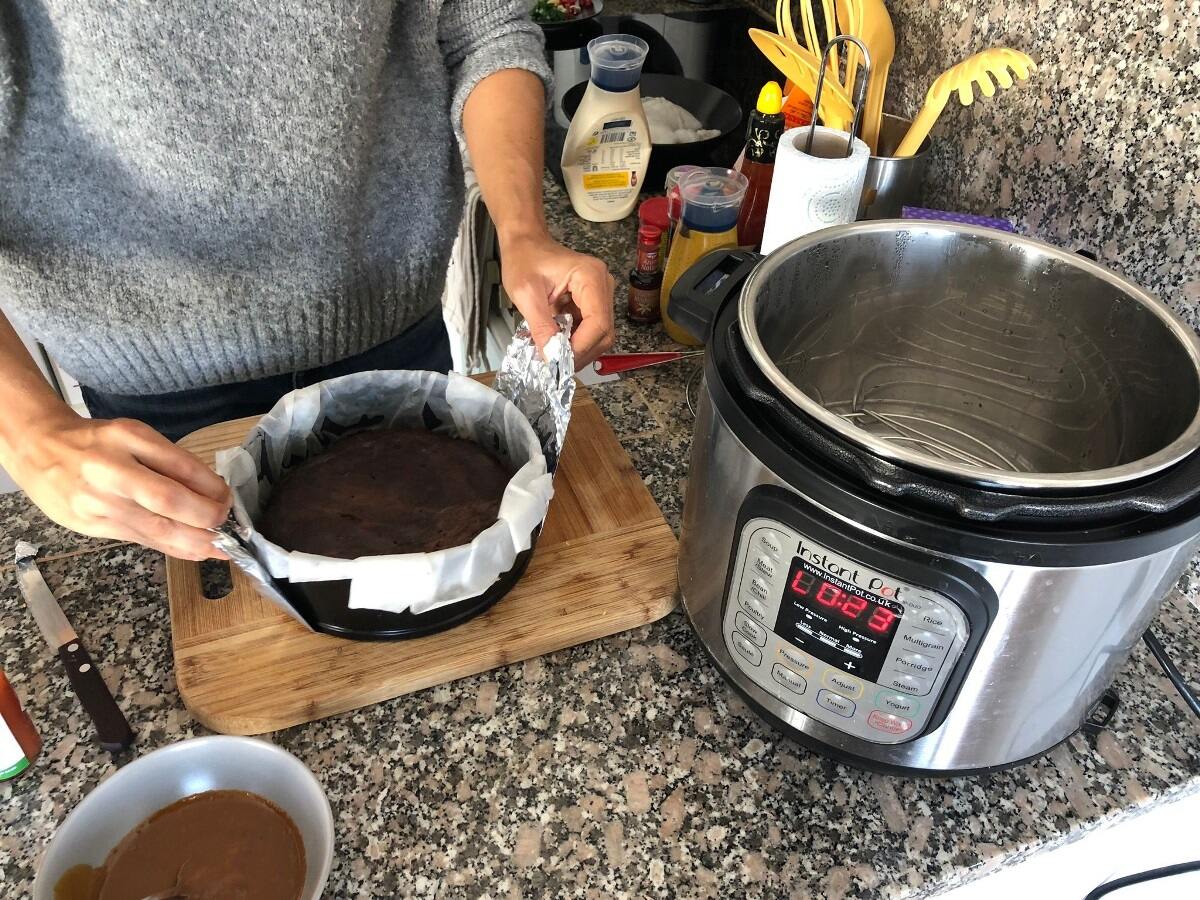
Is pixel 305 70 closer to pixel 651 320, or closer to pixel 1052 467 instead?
pixel 651 320

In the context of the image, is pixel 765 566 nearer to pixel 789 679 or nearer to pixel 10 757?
pixel 789 679

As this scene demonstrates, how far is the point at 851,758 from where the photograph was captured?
61 cm

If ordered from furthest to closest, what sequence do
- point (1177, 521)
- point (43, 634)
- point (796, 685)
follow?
point (43, 634) → point (796, 685) → point (1177, 521)

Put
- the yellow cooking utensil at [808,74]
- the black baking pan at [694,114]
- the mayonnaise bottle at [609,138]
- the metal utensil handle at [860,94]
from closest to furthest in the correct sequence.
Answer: the metal utensil handle at [860,94]
the yellow cooking utensil at [808,74]
the mayonnaise bottle at [609,138]
the black baking pan at [694,114]

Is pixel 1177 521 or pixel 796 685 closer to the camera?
pixel 1177 521

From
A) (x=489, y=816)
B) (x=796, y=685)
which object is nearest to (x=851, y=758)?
(x=796, y=685)

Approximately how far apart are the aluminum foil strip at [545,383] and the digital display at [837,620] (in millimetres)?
284

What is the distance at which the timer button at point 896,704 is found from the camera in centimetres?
55

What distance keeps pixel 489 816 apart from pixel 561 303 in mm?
448

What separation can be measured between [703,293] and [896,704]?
33 centimetres

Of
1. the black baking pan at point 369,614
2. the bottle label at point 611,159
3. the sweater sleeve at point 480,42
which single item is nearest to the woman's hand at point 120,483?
the black baking pan at point 369,614

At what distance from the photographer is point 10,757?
601 mm

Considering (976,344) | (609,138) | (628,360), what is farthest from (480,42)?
(976,344)

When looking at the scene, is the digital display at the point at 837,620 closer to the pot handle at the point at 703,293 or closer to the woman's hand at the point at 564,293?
the pot handle at the point at 703,293
